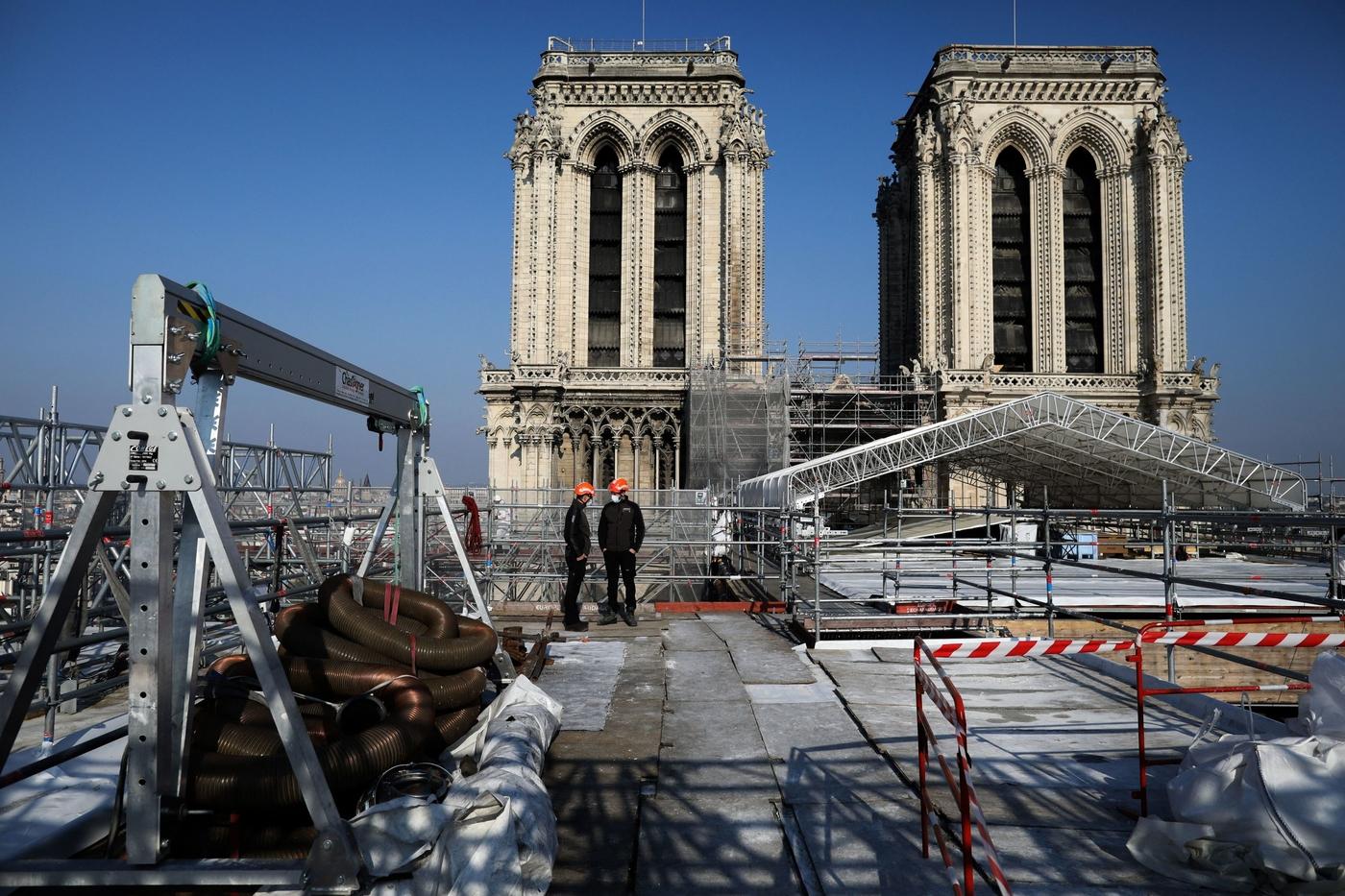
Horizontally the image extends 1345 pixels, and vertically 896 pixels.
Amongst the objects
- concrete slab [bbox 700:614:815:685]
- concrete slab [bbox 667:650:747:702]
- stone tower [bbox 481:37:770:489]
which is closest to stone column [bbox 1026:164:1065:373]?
stone tower [bbox 481:37:770:489]

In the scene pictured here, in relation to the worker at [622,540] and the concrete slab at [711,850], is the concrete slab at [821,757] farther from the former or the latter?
the worker at [622,540]

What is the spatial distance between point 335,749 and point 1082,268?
42345mm

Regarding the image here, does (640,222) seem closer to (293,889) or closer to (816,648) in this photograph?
(816,648)

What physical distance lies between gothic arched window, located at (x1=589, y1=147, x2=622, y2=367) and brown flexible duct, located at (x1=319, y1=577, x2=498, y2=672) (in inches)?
1293

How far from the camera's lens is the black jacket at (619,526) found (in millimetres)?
11406

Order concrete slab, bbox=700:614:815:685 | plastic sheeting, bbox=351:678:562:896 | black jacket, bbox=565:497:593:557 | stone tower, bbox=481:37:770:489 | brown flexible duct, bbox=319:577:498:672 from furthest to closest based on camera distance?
stone tower, bbox=481:37:770:489, black jacket, bbox=565:497:593:557, concrete slab, bbox=700:614:815:685, brown flexible duct, bbox=319:577:498:672, plastic sheeting, bbox=351:678:562:896

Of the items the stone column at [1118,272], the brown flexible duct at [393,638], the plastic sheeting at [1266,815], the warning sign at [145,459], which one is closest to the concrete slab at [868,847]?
the plastic sheeting at [1266,815]

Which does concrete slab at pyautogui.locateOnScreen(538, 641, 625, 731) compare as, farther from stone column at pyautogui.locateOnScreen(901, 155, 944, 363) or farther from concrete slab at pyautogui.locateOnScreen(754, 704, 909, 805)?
stone column at pyautogui.locateOnScreen(901, 155, 944, 363)

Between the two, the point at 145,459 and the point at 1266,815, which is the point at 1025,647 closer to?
the point at 1266,815

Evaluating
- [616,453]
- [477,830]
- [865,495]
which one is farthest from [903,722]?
[865,495]

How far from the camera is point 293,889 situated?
3.93 meters

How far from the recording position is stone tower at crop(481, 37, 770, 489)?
3553 centimetres

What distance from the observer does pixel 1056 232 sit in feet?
127

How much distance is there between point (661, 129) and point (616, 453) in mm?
14034
